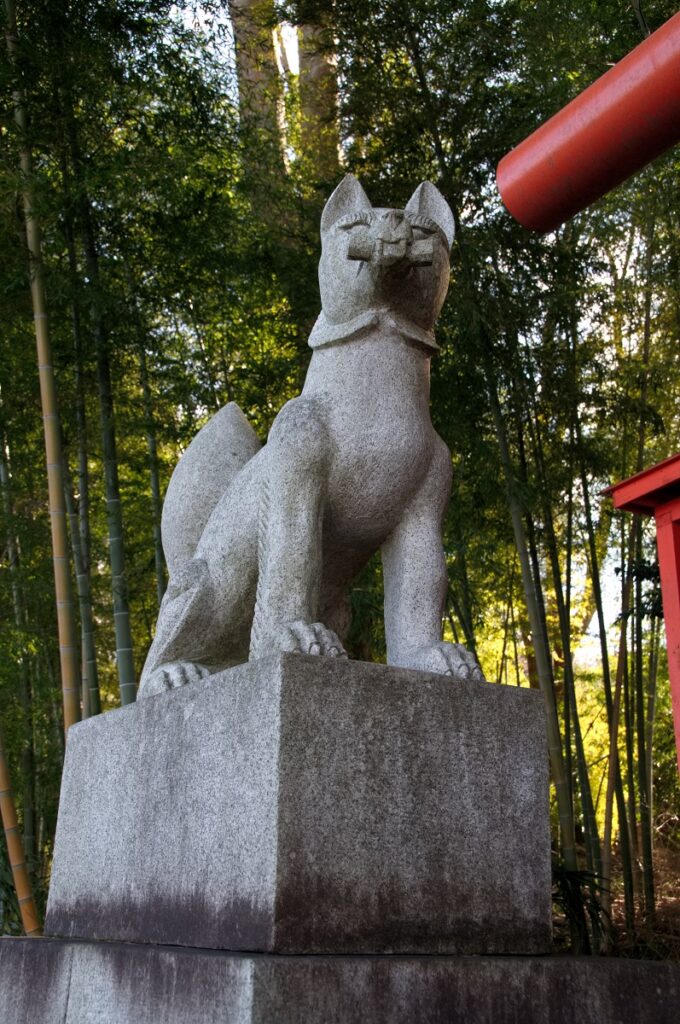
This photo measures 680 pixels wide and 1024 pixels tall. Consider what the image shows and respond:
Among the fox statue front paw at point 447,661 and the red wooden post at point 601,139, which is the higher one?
the red wooden post at point 601,139

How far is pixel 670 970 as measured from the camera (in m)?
2.32

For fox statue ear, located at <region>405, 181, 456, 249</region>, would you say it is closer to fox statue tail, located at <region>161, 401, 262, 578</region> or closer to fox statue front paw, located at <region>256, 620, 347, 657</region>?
fox statue tail, located at <region>161, 401, 262, 578</region>

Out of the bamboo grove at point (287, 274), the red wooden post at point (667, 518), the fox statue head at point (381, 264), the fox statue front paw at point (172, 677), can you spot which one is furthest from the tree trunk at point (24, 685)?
the fox statue head at point (381, 264)

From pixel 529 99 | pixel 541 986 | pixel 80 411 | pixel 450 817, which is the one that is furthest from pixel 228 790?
pixel 529 99

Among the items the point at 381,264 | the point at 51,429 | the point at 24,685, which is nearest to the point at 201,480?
the point at 381,264

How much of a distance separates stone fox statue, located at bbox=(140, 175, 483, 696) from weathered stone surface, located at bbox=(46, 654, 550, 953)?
199 millimetres

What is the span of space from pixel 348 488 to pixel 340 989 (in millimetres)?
1178

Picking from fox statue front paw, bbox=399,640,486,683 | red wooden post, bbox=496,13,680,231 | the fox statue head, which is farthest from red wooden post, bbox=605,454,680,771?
red wooden post, bbox=496,13,680,231

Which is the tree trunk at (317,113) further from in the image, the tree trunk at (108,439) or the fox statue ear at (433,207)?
the fox statue ear at (433,207)

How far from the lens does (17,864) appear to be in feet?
16.3

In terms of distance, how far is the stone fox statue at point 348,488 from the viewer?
2572 millimetres

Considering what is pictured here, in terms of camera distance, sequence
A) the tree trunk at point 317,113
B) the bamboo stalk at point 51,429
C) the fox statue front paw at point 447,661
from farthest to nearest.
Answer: the tree trunk at point 317,113, the bamboo stalk at point 51,429, the fox statue front paw at point 447,661

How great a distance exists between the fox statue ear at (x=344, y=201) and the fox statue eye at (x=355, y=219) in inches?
1.8

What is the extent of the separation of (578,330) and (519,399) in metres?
0.86
